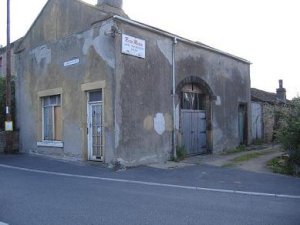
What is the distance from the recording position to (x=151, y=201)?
7.75 metres

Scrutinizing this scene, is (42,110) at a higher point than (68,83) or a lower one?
lower

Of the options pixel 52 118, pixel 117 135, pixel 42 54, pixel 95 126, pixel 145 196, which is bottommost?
pixel 145 196

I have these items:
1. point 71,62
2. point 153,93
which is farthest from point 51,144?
point 153,93

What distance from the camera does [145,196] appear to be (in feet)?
27.2

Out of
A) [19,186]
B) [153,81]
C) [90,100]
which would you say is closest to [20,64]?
[90,100]

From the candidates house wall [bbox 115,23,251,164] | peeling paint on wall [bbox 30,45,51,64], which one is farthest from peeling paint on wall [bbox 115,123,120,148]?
peeling paint on wall [bbox 30,45,51,64]

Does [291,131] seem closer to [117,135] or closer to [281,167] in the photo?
[281,167]

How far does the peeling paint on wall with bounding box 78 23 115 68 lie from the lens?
42.2 feet

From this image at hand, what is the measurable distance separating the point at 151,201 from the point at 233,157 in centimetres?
909

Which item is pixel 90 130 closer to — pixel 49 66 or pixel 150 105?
pixel 150 105

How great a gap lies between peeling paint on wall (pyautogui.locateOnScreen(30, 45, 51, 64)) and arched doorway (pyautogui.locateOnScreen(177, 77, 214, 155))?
18.9 feet

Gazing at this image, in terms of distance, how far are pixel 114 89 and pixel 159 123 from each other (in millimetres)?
2567

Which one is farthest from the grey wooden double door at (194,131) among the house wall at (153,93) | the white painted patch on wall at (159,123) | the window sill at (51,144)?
the window sill at (51,144)

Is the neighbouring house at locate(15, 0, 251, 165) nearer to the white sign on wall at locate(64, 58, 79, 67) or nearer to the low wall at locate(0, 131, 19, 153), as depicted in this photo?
the white sign on wall at locate(64, 58, 79, 67)
